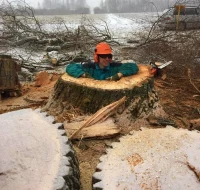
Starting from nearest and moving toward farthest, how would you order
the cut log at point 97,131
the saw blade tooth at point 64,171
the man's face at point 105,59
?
the saw blade tooth at point 64,171 → the cut log at point 97,131 → the man's face at point 105,59

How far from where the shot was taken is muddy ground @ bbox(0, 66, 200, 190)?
3551 millimetres

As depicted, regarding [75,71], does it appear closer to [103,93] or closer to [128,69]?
[103,93]

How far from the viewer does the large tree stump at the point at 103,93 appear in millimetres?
3895

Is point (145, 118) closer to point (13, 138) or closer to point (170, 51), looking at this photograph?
point (13, 138)

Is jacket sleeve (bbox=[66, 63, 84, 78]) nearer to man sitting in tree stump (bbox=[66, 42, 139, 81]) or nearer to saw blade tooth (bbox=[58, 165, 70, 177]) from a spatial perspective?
man sitting in tree stump (bbox=[66, 42, 139, 81])

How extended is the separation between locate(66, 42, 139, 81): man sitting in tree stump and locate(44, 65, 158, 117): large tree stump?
0.31 feet

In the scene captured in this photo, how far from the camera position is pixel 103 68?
468 centimetres

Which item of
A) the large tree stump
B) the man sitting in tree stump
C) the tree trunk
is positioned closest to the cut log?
the large tree stump

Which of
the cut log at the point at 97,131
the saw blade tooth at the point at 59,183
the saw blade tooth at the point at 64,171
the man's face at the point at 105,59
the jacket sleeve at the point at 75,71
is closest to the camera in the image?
the saw blade tooth at the point at 59,183

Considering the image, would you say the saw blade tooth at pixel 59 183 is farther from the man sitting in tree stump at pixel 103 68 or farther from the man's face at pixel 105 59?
the man's face at pixel 105 59

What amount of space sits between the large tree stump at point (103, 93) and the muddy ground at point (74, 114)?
0.71 ft

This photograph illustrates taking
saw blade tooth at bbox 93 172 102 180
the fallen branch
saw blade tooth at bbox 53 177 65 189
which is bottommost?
the fallen branch

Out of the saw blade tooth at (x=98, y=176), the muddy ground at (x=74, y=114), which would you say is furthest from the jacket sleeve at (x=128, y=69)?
the saw blade tooth at (x=98, y=176)

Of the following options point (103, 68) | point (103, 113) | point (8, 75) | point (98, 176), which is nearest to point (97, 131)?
point (103, 113)
